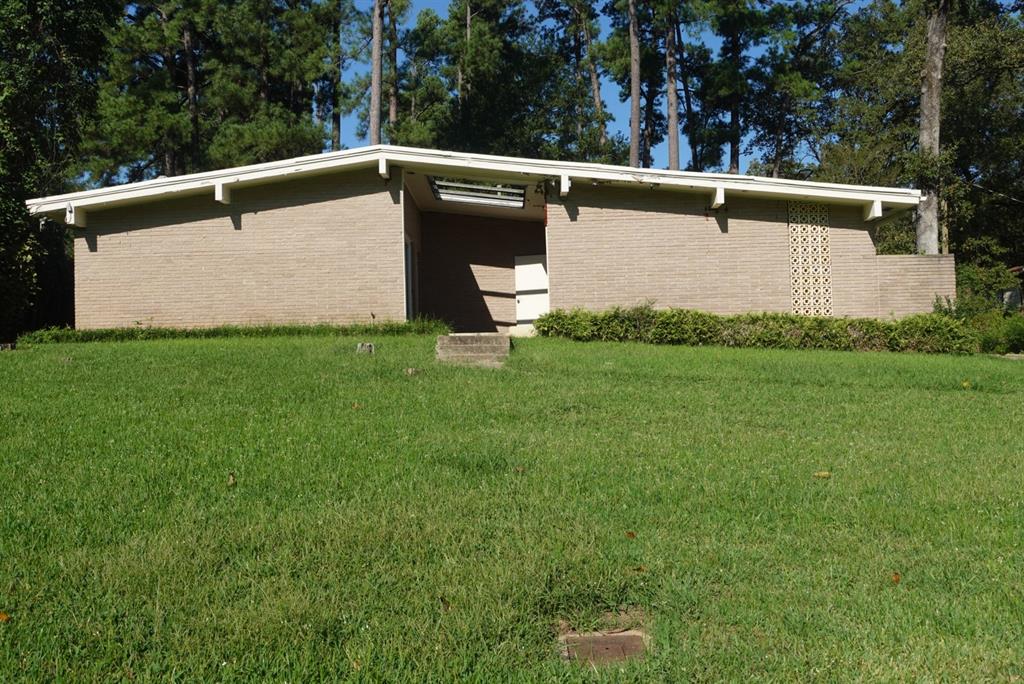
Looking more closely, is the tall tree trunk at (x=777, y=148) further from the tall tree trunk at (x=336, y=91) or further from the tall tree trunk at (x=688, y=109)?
the tall tree trunk at (x=336, y=91)

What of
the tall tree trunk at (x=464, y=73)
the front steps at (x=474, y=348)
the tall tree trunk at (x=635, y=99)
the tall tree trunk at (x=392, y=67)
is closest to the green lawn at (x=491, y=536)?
the front steps at (x=474, y=348)

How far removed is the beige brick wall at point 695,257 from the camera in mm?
16062

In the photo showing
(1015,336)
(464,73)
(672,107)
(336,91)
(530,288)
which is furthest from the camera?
(464,73)

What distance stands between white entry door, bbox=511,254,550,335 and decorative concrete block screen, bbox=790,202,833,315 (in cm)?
580

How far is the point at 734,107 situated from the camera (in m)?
33.1

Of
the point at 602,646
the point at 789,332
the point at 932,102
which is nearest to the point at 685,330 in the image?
the point at 789,332

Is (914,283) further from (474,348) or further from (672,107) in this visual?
(672,107)

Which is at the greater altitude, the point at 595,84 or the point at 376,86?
the point at 595,84

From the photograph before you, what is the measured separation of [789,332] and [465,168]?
692 cm

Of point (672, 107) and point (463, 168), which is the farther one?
point (672, 107)

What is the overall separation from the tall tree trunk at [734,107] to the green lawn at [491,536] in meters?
26.1

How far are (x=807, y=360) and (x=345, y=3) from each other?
2472 cm

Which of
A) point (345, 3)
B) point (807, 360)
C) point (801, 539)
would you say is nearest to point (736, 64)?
point (345, 3)

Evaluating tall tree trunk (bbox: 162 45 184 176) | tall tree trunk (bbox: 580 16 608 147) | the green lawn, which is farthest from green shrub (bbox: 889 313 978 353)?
tall tree trunk (bbox: 162 45 184 176)
